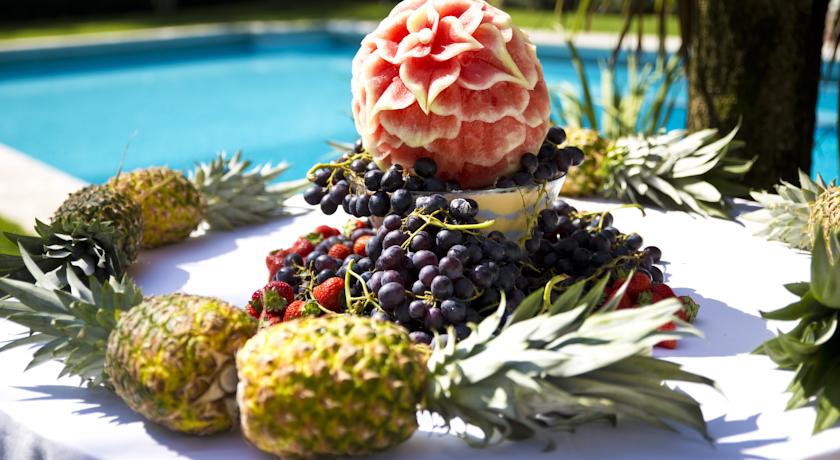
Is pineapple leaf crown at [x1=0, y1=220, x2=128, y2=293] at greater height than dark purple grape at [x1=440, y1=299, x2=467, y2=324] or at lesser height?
lesser

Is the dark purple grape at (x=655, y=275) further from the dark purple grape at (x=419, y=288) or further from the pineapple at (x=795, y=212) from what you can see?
the dark purple grape at (x=419, y=288)

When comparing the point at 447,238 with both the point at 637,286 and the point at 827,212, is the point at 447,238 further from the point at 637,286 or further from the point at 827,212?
the point at 827,212

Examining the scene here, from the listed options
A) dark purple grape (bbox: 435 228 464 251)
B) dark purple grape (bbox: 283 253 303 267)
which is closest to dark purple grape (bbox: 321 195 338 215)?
dark purple grape (bbox: 283 253 303 267)

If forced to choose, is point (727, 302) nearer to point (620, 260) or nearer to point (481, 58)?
point (620, 260)

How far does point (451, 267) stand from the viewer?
135 cm

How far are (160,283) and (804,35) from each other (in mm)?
2090

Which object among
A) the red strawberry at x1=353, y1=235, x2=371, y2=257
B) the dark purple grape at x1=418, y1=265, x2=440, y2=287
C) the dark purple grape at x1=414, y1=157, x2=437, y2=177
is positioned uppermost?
the dark purple grape at x1=414, y1=157, x2=437, y2=177

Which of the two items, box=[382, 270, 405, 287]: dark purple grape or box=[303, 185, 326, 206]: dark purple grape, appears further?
box=[303, 185, 326, 206]: dark purple grape

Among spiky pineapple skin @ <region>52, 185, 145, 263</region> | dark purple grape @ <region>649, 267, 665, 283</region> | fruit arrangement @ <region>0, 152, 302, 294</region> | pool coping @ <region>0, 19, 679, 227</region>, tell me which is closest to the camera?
dark purple grape @ <region>649, 267, 665, 283</region>

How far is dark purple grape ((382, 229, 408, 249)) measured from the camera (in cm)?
145

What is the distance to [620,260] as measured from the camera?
5.31ft

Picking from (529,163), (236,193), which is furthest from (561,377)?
(236,193)

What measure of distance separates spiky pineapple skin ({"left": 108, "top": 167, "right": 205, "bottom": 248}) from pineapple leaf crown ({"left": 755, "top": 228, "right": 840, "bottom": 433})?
1426 mm

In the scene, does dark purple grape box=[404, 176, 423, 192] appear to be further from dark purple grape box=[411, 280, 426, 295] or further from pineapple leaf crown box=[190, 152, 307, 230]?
pineapple leaf crown box=[190, 152, 307, 230]
